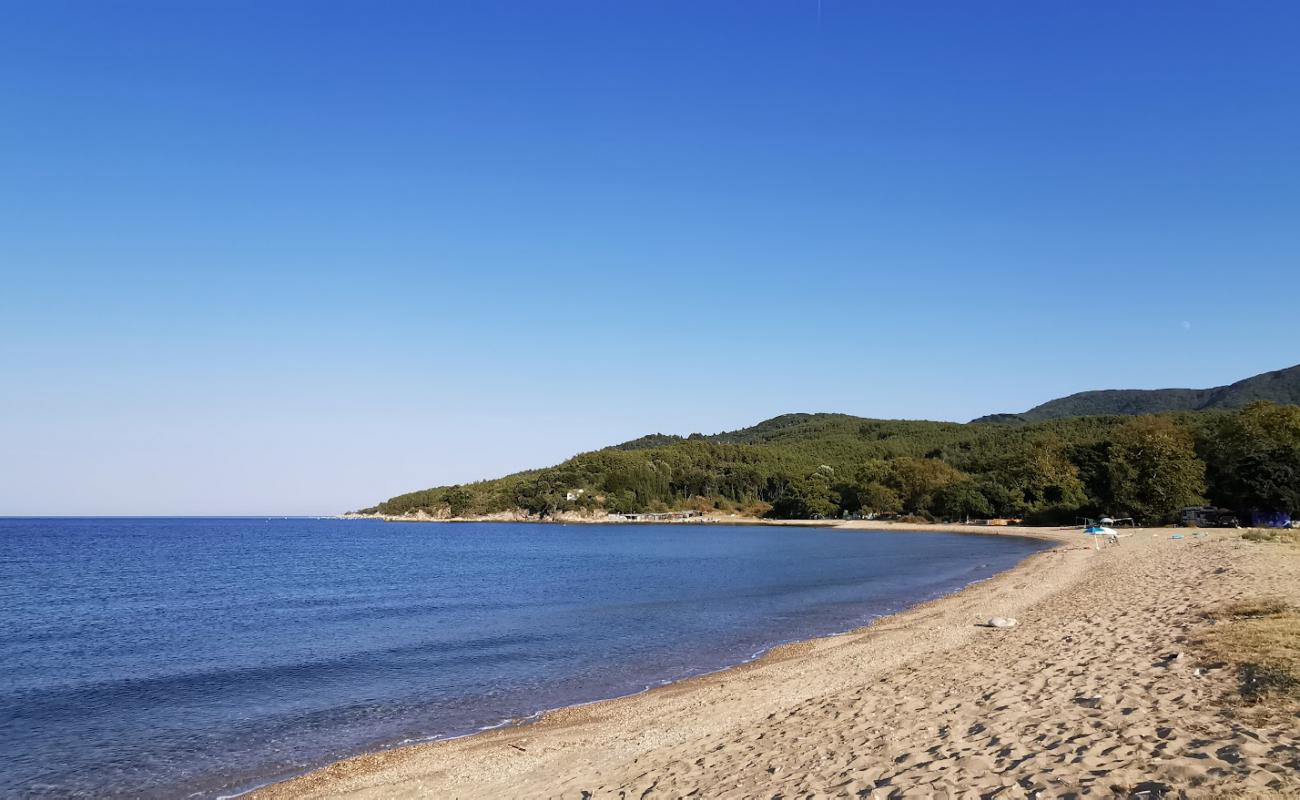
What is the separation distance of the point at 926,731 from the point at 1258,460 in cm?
7518

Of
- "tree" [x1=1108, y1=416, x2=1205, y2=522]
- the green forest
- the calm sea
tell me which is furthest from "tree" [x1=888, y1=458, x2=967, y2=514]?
the calm sea

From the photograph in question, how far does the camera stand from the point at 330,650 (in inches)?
969

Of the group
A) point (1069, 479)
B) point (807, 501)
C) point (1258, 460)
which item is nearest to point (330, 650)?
point (1258, 460)

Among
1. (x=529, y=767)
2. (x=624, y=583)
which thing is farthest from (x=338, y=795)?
(x=624, y=583)

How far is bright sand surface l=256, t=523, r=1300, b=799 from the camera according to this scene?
7.82 metres

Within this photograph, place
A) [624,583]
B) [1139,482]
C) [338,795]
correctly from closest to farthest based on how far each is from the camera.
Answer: [338,795], [624,583], [1139,482]

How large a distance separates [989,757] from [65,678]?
79.7ft

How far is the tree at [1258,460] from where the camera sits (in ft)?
215

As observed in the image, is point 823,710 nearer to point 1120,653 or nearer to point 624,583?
point 1120,653

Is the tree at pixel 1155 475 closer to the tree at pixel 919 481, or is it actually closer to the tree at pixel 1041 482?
the tree at pixel 1041 482

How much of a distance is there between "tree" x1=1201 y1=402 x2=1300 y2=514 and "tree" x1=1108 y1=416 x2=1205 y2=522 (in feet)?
8.89

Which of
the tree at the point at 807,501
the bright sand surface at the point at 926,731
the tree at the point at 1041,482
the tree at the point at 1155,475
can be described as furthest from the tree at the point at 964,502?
the bright sand surface at the point at 926,731

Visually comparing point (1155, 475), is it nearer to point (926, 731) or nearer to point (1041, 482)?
point (1041, 482)

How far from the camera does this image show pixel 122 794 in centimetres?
1280
